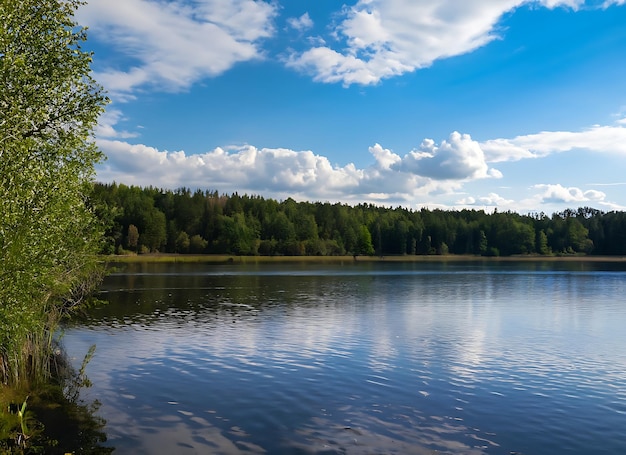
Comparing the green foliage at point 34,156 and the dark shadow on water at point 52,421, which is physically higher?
the green foliage at point 34,156

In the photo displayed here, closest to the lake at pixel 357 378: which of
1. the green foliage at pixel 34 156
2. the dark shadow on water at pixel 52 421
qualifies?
the dark shadow on water at pixel 52 421

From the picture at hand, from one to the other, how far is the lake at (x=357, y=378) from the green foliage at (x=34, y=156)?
19.0 ft

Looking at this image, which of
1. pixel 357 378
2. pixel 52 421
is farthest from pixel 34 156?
pixel 357 378

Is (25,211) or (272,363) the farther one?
(272,363)

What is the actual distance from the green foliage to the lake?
19.0ft

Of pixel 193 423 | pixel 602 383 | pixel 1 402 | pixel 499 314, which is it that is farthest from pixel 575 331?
pixel 1 402

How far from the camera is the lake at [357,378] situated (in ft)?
72.1

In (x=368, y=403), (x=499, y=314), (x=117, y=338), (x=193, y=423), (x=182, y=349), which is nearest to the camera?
(x=193, y=423)

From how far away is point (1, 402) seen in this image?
21.8 m

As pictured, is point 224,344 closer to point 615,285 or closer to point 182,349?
point 182,349

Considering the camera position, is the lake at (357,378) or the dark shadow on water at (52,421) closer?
the dark shadow on water at (52,421)

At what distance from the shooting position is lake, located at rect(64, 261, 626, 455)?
22.0 meters

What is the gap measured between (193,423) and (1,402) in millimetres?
7684

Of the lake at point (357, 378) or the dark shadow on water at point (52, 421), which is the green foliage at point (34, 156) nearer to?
the dark shadow on water at point (52, 421)
